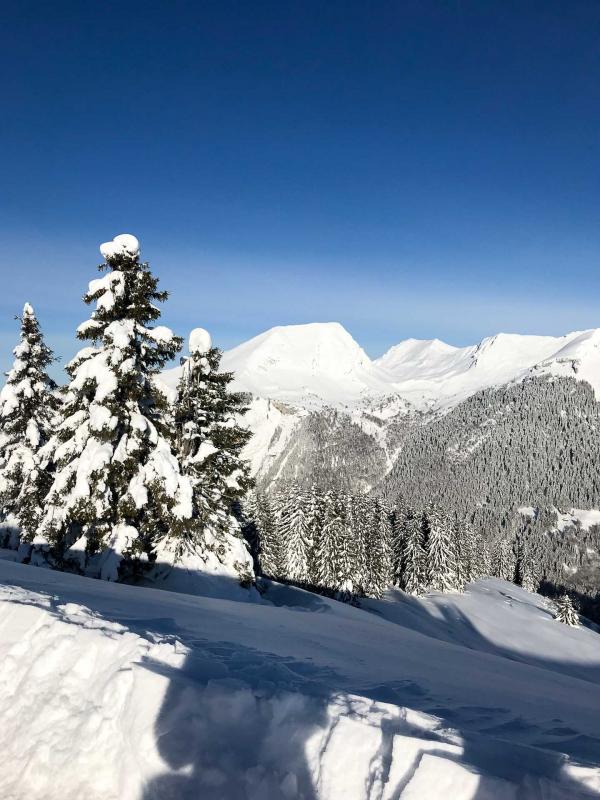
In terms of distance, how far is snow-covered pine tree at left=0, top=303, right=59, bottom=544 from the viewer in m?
20.6

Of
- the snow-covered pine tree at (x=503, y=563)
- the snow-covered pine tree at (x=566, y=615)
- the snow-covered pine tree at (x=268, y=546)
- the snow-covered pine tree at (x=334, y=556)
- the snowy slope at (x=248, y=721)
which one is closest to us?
the snowy slope at (x=248, y=721)

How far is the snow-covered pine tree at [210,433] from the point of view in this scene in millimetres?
18172

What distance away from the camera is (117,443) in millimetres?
15055

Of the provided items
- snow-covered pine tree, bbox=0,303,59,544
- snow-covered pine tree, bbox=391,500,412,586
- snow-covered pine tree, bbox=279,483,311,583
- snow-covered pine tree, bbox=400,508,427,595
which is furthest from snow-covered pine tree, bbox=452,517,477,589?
snow-covered pine tree, bbox=0,303,59,544

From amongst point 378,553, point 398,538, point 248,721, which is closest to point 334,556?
point 378,553

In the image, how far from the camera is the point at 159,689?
174 inches

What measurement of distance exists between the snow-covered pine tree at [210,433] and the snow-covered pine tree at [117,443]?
2410 mm

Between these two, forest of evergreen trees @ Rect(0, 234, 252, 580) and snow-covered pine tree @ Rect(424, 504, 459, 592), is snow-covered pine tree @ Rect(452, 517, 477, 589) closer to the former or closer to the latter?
snow-covered pine tree @ Rect(424, 504, 459, 592)

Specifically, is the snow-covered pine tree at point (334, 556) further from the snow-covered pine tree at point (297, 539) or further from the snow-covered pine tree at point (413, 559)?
the snow-covered pine tree at point (413, 559)

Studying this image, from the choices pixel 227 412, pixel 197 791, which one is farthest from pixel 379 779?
pixel 227 412

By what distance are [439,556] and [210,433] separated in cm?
4945

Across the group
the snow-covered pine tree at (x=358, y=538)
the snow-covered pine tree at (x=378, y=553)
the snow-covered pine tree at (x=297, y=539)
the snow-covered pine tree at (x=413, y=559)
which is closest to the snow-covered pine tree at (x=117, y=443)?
the snow-covered pine tree at (x=297, y=539)

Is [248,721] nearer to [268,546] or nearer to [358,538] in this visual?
[268,546]

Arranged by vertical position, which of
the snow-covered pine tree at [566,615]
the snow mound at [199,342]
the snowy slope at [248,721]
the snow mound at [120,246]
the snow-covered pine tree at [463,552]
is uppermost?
the snow mound at [120,246]
